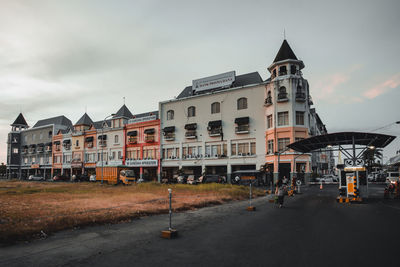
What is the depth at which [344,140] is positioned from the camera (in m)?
24.1

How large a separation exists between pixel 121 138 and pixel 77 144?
1587 centimetres

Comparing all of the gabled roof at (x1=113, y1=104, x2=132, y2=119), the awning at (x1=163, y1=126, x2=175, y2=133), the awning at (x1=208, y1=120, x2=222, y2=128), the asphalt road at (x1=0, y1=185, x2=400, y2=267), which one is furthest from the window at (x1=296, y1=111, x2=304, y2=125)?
the gabled roof at (x1=113, y1=104, x2=132, y2=119)

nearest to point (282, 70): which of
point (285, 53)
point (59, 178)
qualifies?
point (285, 53)

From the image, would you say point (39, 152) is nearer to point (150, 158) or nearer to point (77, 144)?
point (77, 144)

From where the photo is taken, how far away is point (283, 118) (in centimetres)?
3916

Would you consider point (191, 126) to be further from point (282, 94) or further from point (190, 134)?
point (282, 94)

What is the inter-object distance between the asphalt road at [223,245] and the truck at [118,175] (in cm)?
3043

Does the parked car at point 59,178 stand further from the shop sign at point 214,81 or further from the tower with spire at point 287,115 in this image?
the tower with spire at point 287,115

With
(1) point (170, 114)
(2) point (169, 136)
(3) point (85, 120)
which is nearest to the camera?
(2) point (169, 136)

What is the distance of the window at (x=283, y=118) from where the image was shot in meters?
38.9

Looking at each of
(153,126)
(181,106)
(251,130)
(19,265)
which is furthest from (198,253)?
(153,126)

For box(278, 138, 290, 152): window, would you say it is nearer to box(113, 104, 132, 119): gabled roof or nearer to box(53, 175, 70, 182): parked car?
box(113, 104, 132, 119): gabled roof

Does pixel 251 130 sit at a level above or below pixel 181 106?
below

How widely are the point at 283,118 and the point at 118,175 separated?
26.9 meters
